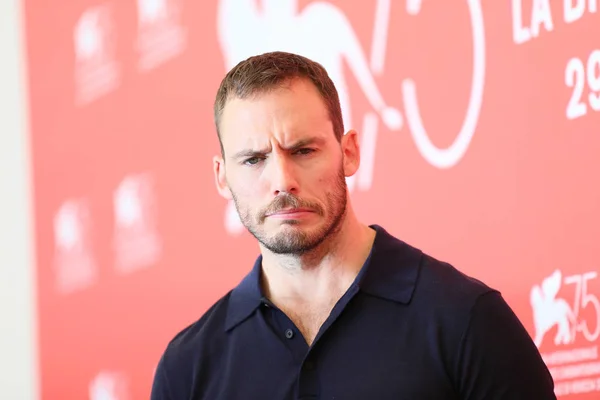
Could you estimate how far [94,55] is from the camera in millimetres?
2287

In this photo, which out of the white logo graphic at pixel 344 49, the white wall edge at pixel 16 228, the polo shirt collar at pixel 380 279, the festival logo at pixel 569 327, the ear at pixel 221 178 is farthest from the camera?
the white wall edge at pixel 16 228

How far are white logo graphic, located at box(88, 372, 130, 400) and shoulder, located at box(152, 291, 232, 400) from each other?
2.51 feet

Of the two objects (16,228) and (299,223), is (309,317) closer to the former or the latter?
(299,223)

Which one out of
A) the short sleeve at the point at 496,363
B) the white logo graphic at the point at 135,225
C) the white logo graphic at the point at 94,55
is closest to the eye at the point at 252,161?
the short sleeve at the point at 496,363

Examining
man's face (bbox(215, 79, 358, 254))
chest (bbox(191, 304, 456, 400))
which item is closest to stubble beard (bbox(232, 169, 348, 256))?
man's face (bbox(215, 79, 358, 254))

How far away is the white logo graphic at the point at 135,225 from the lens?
7.19 ft

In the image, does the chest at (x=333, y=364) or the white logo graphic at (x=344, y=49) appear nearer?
the chest at (x=333, y=364)

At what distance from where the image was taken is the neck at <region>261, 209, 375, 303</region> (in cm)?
138

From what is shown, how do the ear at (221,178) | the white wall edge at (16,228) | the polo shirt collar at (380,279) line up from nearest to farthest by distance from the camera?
the polo shirt collar at (380,279) → the ear at (221,178) → the white wall edge at (16,228)

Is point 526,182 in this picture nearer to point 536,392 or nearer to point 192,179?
point 536,392

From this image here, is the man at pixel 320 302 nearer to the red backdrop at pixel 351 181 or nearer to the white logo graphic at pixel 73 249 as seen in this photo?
the red backdrop at pixel 351 181

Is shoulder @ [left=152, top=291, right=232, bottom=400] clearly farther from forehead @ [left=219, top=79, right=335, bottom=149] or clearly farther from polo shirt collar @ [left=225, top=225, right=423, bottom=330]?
forehead @ [left=219, top=79, right=335, bottom=149]

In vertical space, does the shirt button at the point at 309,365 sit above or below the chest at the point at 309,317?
below

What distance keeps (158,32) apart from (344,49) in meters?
0.45
